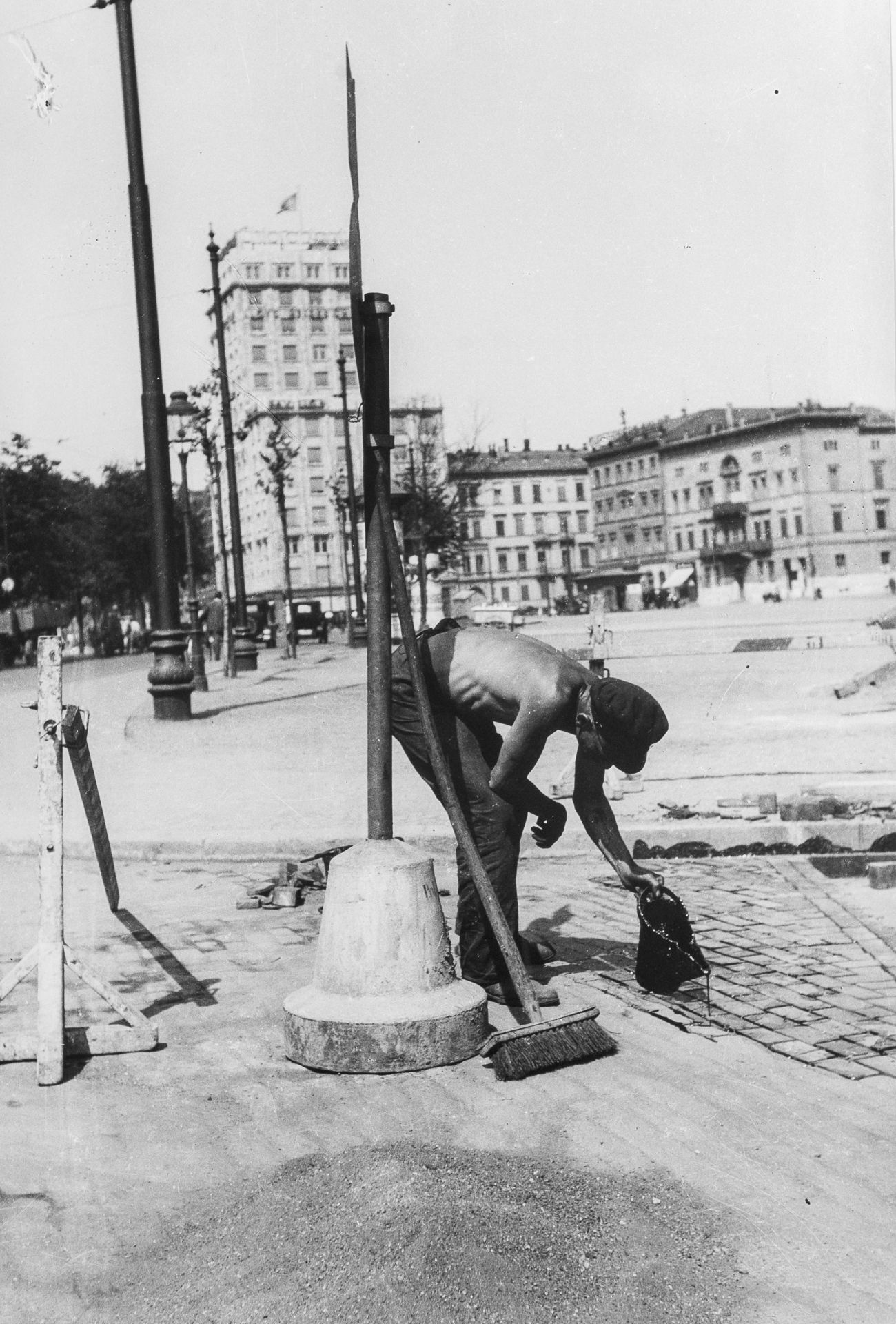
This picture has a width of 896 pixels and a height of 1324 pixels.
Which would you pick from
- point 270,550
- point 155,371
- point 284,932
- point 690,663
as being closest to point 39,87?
point 155,371

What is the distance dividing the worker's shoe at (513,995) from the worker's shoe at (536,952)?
0.95 feet

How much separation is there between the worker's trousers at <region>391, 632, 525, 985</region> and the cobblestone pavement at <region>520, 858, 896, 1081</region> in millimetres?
477

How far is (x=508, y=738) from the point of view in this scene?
4.63 m

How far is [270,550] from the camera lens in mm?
94188

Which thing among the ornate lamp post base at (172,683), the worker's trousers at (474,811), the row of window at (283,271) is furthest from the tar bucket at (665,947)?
the row of window at (283,271)

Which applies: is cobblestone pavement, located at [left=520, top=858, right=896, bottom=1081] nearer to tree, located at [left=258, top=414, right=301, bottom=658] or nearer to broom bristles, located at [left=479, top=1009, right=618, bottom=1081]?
broom bristles, located at [left=479, top=1009, right=618, bottom=1081]

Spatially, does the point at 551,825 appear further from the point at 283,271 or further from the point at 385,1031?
the point at 283,271

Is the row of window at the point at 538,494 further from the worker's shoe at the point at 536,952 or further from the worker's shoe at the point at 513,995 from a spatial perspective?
the worker's shoe at the point at 513,995

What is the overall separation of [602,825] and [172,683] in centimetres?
952

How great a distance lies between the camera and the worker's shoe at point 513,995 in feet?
16.0

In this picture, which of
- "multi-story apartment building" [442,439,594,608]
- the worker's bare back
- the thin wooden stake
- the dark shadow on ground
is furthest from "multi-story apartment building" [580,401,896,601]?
the thin wooden stake

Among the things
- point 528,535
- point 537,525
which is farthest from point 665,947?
point 537,525

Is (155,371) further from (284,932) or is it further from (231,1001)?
(231,1001)

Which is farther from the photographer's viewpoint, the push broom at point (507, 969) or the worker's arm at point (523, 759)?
the worker's arm at point (523, 759)
